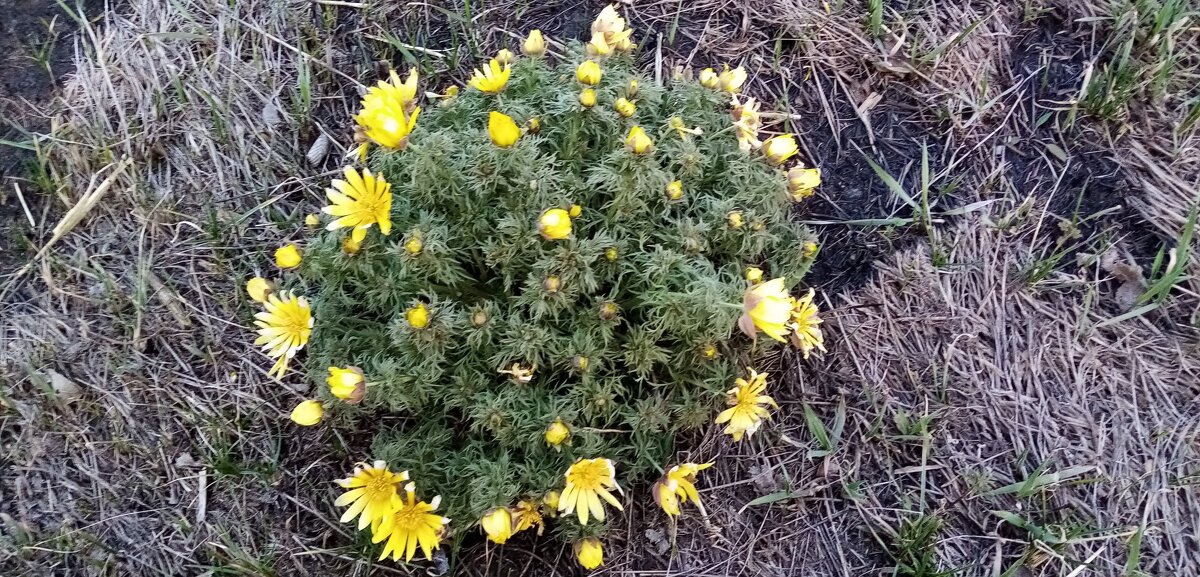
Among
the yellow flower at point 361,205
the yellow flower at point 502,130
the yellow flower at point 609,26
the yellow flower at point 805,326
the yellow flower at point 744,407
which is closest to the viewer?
the yellow flower at point 502,130

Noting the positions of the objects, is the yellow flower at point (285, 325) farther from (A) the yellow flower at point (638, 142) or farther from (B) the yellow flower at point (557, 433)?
(A) the yellow flower at point (638, 142)

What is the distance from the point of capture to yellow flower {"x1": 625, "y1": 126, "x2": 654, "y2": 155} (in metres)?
1.76

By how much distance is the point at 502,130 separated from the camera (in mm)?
1709

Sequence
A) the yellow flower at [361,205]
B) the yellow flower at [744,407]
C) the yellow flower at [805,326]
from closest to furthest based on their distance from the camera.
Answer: the yellow flower at [361,205] → the yellow flower at [744,407] → the yellow flower at [805,326]

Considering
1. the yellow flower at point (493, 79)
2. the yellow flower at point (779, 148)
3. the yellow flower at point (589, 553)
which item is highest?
the yellow flower at point (493, 79)

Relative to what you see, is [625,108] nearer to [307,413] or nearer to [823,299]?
[823,299]

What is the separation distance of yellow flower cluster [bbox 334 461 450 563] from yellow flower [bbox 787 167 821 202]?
1.21 metres

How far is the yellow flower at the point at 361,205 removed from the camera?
1.80 m

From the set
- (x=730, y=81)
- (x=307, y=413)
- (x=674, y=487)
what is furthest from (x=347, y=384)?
(x=730, y=81)

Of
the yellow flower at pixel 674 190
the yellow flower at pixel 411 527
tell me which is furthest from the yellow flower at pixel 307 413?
the yellow flower at pixel 674 190

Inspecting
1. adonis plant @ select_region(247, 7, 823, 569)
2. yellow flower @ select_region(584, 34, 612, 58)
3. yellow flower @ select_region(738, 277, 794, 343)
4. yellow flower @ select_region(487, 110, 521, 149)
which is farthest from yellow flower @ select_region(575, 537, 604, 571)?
yellow flower @ select_region(584, 34, 612, 58)

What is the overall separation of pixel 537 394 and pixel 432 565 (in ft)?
1.90

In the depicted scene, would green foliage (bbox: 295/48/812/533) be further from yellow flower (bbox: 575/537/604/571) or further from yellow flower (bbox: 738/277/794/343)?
yellow flower (bbox: 575/537/604/571)

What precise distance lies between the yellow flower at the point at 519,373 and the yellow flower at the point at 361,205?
16.9 inches
